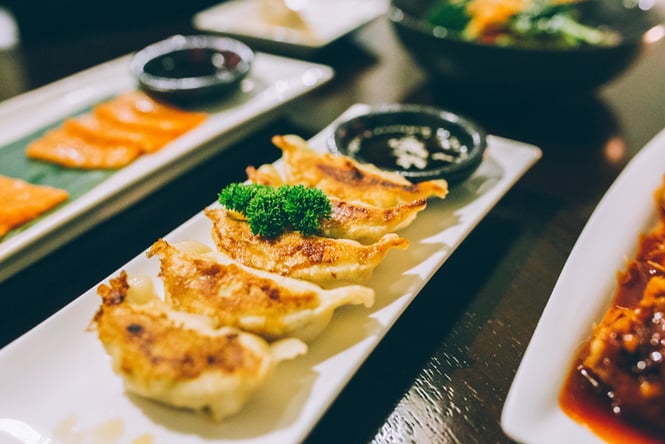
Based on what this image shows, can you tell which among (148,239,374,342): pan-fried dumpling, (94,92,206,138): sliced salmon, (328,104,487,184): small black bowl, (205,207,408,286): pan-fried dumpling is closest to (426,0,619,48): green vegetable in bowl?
(328,104,487,184): small black bowl

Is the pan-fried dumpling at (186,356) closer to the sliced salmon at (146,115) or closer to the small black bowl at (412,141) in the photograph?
the small black bowl at (412,141)

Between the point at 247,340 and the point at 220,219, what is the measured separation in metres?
0.67

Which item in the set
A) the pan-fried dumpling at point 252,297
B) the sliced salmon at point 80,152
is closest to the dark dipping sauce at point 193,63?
the sliced salmon at point 80,152

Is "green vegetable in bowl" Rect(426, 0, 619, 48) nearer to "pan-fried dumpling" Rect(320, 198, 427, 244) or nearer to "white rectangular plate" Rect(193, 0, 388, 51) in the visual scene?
"white rectangular plate" Rect(193, 0, 388, 51)

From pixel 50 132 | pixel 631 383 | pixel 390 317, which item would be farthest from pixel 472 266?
pixel 50 132

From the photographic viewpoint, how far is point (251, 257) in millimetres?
1876

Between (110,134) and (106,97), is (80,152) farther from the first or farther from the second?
(106,97)

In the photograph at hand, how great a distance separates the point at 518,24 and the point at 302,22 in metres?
1.87

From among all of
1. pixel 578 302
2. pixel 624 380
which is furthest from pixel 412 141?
pixel 624 380

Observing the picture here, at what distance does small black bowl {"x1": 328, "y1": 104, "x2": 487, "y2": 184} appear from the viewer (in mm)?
2510

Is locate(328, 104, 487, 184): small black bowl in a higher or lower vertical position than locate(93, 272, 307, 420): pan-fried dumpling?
higher

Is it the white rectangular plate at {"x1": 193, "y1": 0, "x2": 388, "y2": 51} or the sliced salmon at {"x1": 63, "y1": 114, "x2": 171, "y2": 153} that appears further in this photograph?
the white rectangular plate at {"x1": 193, "y1": 0, "x2": 388, "y2": 51}

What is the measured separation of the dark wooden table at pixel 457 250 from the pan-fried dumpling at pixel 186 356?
0.30 m

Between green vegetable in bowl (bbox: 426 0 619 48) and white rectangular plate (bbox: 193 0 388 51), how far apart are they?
924 mm
